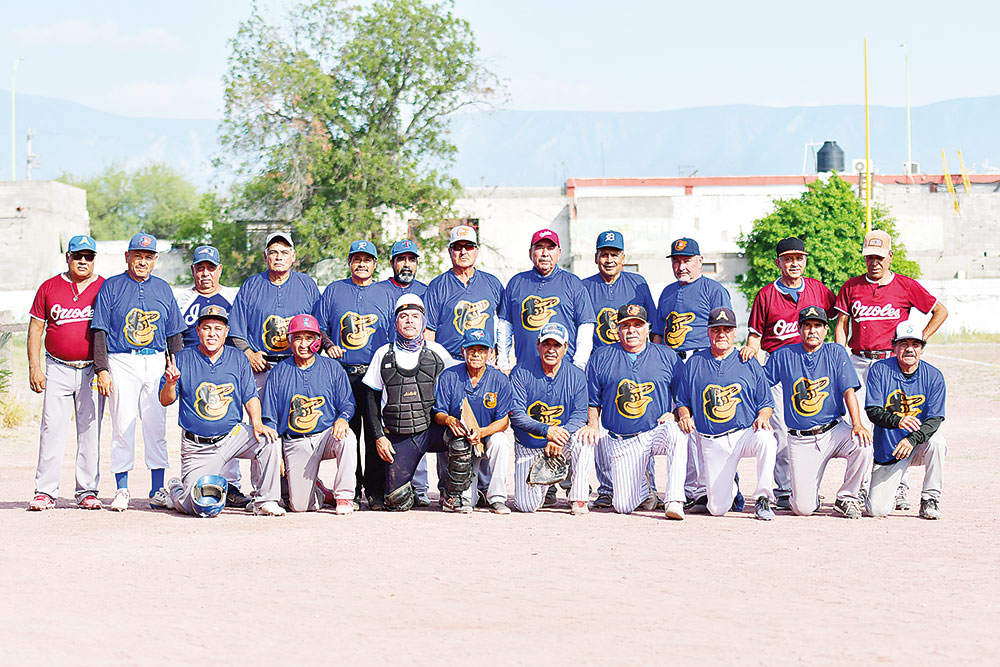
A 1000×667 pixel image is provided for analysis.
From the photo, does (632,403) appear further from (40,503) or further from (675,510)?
(40,503)

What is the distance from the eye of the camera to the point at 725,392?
343 inches

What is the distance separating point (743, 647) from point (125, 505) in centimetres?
545

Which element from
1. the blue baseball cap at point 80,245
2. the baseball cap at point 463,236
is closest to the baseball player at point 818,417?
the baseball cap at point 463,236

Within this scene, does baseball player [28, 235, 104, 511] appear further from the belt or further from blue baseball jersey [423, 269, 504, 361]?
the belt

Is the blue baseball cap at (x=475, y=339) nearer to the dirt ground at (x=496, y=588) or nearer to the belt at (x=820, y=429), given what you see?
the dirt ground at (x=496, y=588)

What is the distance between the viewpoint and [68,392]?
897 cm

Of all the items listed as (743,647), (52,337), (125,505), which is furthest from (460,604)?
(52,337)

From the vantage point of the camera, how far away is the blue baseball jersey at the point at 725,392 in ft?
28.6

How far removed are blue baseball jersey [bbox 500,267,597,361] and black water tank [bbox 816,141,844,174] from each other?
50.7 meters

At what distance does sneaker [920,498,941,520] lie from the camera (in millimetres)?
8531

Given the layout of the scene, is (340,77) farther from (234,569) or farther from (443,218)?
(234,569)

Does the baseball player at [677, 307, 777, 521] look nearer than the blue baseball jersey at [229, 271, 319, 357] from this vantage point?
Yes

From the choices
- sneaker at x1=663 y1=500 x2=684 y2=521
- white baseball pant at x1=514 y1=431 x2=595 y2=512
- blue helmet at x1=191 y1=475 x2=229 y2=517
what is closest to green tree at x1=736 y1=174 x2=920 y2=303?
white baseball pant at x1=514 y1=431 x2=595 y2=512

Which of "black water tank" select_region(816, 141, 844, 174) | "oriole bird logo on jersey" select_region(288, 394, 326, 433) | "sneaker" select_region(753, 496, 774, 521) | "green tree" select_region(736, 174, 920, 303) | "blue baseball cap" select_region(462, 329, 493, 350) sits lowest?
"sneaker" select_region(753, 496, 774, 521)
